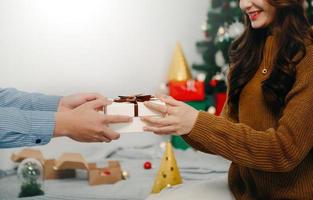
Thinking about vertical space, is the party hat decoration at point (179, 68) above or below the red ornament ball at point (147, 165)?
above

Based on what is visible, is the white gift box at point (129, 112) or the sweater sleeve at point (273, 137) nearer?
the sweater sleeve at point (273, 137)

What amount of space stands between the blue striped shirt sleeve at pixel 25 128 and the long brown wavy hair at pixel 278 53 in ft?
2.00

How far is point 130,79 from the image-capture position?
362 cm

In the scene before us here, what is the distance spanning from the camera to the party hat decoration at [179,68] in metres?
3.51

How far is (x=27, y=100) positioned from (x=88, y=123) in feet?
1.82

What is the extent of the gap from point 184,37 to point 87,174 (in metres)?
1.42

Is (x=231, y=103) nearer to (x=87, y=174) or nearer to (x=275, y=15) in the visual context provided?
(x=275, y=15)

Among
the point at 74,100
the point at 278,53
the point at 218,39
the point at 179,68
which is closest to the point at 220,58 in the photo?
the point at 218,39

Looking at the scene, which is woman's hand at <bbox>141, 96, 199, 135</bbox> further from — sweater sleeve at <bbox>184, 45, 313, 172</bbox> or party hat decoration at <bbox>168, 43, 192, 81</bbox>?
party hat decoration at <bbox>168, 43, 192, 81</bbox>

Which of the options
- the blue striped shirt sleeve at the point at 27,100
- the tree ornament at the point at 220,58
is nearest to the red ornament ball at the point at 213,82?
the tree ornament at the point at 220,58

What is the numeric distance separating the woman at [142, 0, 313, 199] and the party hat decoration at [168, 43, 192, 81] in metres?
1.89

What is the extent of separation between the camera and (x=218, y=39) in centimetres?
342

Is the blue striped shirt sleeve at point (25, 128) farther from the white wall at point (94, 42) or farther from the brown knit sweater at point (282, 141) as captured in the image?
the white wall at point (94, 42)

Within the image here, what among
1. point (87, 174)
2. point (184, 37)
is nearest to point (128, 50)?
point (184, 37)
